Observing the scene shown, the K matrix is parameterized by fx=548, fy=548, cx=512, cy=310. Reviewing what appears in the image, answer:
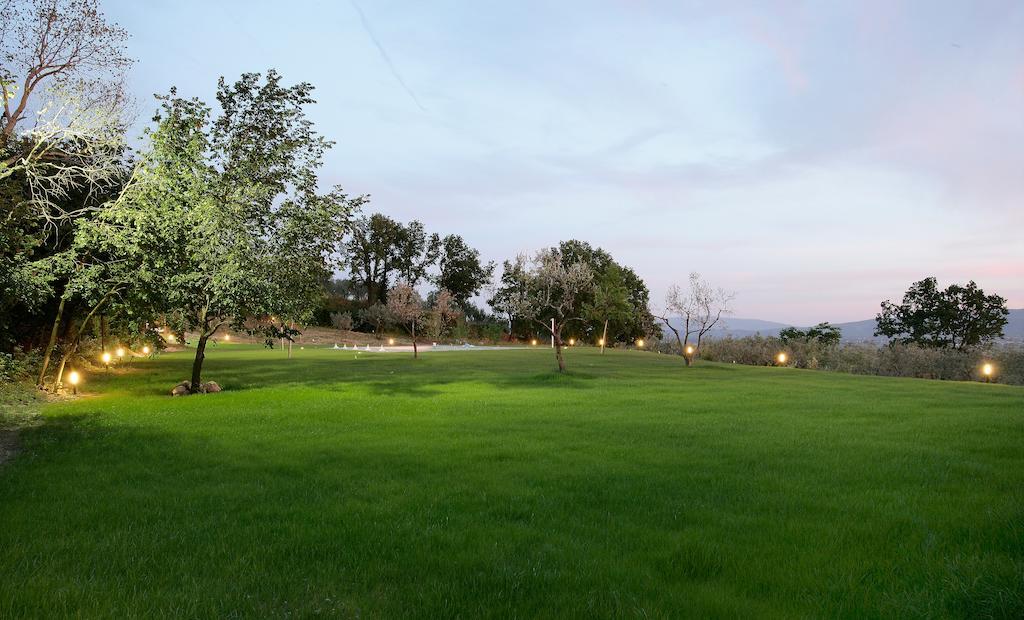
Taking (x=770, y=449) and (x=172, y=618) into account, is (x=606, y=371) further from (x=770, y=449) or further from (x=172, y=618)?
(x=172, y=618)

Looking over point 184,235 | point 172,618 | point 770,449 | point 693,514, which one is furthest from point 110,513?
point 184,235

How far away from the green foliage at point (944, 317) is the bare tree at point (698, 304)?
25555 millimetres

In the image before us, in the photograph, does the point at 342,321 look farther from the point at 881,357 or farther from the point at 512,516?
the point at 512,516

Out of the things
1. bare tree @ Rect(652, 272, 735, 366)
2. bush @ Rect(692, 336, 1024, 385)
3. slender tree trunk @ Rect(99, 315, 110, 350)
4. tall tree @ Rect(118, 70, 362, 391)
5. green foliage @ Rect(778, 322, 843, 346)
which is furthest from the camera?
green foliage @ Rect(778, 322, 843, 346)

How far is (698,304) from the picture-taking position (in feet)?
140

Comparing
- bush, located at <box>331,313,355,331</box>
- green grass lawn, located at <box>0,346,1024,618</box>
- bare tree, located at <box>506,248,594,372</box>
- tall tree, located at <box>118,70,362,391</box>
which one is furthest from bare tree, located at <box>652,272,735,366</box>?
bush, located at <box>331,313,355,331</box>

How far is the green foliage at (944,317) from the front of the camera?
2068 inches

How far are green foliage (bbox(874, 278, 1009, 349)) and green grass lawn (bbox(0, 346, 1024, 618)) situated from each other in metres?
47.6

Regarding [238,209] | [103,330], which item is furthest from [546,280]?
[103,330]

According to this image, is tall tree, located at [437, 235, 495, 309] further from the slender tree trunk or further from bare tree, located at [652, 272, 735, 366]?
the slender tree trunk

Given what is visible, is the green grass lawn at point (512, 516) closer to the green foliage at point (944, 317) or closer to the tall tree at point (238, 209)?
the tall tree at point (238, 209)

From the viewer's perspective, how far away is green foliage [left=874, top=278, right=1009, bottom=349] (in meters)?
52.5

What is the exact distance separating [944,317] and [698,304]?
100 ft

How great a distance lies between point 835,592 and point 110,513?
8.44m
